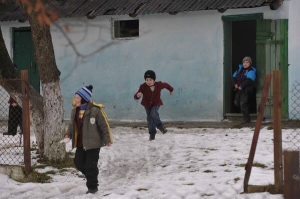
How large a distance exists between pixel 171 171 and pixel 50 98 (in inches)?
88.4

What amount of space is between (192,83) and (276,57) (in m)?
2.10

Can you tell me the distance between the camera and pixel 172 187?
8352 mm

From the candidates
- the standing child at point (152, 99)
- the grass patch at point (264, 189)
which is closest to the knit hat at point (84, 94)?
the grass patch at point (264, 189)

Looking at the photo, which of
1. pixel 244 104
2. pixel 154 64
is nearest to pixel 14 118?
pixel 154 64

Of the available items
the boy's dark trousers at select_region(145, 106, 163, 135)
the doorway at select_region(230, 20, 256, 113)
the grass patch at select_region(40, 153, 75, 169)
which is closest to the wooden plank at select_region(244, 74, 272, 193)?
the grass patch at select_region(40, 153, 75, 169)

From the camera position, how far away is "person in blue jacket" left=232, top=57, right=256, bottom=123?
14164mm

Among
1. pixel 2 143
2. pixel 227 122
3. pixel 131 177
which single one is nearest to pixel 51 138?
pixel 131 177

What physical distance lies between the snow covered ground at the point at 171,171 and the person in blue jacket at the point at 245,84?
1485 millimetres

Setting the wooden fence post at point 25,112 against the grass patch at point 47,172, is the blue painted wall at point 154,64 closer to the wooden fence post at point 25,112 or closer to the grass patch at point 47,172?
the grass patch at point 47,172

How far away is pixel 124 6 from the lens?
15453 mm

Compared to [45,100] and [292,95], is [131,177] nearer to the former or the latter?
[45,100]

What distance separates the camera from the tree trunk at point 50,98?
10242mm

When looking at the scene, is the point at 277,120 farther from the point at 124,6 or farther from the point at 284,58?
the point at 124,6

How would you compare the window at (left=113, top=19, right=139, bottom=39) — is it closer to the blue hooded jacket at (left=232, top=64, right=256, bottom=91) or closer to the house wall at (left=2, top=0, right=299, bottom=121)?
the house wall at (left=2, top=0, right=299, bottom=121)
